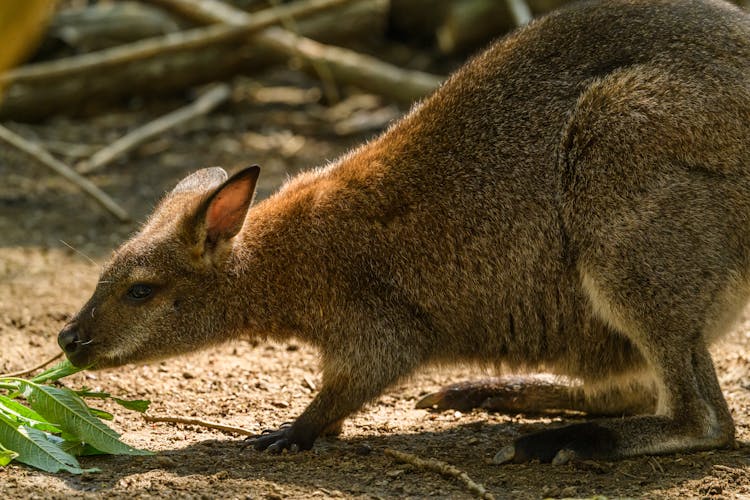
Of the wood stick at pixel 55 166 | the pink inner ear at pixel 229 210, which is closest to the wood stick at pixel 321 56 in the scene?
the wood stick at pixel 55 166

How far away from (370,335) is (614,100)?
5.13ft

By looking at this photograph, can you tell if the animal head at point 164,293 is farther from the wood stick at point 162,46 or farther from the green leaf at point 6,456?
the wood stick at point 162,46

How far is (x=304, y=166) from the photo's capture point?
936 cm

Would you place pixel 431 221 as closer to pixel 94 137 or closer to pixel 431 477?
pixel 431 477

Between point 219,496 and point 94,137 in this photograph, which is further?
point 94,137

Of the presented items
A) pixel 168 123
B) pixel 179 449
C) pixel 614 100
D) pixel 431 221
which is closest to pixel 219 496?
pixel 179 449

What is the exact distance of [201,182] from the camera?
569cm

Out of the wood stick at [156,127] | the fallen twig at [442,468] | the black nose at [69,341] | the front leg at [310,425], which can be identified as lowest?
the fallen twig at [442,468]

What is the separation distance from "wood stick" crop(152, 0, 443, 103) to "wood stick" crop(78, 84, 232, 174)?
0.84 metres

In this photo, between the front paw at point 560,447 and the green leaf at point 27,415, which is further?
the front paw at point 560,447

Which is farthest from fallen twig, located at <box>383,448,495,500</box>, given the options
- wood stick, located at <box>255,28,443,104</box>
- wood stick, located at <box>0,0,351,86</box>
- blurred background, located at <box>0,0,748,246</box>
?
wood stick, located at <box>0,0,351,86</box>

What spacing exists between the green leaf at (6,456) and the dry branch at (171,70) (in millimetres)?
5786

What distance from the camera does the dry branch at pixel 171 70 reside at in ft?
32.2

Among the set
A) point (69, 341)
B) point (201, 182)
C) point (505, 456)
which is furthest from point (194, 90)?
point (505, 456)
